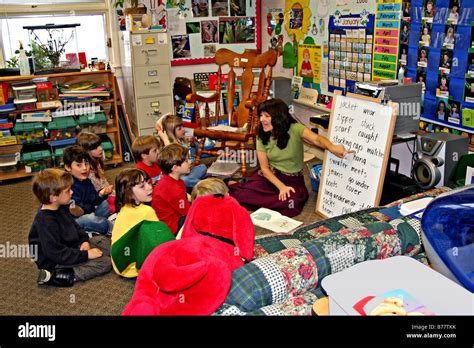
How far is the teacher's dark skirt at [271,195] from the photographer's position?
3.67 metres

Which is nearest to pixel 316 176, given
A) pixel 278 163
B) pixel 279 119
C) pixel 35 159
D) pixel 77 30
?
pixel 278 163

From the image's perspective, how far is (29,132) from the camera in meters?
4.68

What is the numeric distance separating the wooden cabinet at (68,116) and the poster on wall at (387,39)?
2.62 m

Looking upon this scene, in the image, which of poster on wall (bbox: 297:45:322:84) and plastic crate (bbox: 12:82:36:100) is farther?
poster on wall (bbox: 297:45:322:84)

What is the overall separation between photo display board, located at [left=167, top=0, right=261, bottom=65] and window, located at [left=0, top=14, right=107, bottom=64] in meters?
0.79

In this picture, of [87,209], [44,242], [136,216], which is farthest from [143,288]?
[87,209]

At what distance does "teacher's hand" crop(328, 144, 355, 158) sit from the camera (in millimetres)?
3303

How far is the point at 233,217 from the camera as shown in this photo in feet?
6.36

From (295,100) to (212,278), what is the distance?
3.98 metres

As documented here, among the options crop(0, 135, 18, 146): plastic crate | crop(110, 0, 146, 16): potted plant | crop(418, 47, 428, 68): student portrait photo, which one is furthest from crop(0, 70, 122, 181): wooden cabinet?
crop(418, 47, 428, 68): student portrait photo

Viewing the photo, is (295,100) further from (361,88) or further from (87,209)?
(87,209)

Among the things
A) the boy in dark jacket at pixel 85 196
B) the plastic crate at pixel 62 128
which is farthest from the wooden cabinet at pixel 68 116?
the boy in dark jacket at pixel 85 196

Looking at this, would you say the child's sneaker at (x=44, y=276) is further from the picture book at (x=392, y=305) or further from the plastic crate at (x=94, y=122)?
the plastic crate at (x=94, y=122)

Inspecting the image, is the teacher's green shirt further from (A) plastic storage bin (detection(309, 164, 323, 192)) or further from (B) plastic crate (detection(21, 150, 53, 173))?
(B) plastic crate (detection(21, 150, 53, 173))
